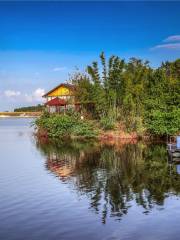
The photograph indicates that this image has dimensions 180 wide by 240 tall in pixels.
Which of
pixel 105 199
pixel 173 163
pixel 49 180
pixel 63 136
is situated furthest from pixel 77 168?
pixel 63 136

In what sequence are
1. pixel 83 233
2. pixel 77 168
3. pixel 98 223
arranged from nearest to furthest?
1. pixel 83 233
2. pixel 98 223
3. pixel 77 168

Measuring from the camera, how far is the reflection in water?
18.5m

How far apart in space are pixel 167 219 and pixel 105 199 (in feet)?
12.5

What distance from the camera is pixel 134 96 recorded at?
53156 mm

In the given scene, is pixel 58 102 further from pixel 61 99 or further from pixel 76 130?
pixel 76 130

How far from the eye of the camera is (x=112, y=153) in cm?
3512

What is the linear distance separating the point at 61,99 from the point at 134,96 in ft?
52.7

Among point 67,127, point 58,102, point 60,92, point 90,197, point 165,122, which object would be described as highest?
point 60,92

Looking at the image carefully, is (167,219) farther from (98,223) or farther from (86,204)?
(86,204)

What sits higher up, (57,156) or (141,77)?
(141,77)

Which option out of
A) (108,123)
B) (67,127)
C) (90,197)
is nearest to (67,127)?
(67,127)

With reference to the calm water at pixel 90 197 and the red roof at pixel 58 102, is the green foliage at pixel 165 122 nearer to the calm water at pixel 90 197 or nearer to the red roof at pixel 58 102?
the calm water at pixel 90 197

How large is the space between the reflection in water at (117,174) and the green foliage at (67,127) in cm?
992

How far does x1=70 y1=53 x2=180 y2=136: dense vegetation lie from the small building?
1349 mm
